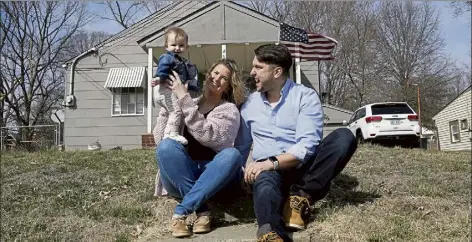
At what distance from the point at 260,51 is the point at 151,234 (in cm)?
153

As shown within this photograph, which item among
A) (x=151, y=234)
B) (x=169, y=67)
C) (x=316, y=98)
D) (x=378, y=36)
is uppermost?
(x=378, y=36)

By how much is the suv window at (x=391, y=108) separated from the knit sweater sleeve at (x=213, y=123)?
10768mm

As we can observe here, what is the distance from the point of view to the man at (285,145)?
2910 millimetres

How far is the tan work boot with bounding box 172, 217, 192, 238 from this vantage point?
3050 mm

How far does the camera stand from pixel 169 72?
10.8 feet

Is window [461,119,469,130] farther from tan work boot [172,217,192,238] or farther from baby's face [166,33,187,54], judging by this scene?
tan work boot [172,217,192,238]

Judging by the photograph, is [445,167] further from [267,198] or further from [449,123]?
[449,123]

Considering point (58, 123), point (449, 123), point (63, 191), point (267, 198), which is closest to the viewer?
point (267, 198)

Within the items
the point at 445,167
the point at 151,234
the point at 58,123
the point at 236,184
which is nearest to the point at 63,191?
the point at 151,234

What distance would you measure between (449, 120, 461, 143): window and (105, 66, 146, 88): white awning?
19.2m

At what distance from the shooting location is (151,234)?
3.33 metres

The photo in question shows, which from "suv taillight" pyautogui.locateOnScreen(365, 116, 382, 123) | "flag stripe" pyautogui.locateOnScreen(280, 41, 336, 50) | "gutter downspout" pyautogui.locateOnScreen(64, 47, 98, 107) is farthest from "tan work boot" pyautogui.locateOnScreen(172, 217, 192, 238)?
"gutter downspout" pyautogui.locateOnScreen(64, 47, 98, 107)

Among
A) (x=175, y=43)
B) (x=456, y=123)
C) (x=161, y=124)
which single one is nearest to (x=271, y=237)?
(x=161, y=124)

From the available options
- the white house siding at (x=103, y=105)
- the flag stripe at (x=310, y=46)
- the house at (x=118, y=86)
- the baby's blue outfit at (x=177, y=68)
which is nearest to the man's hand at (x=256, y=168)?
the baby's blue outfit at (x=177, y=68)
